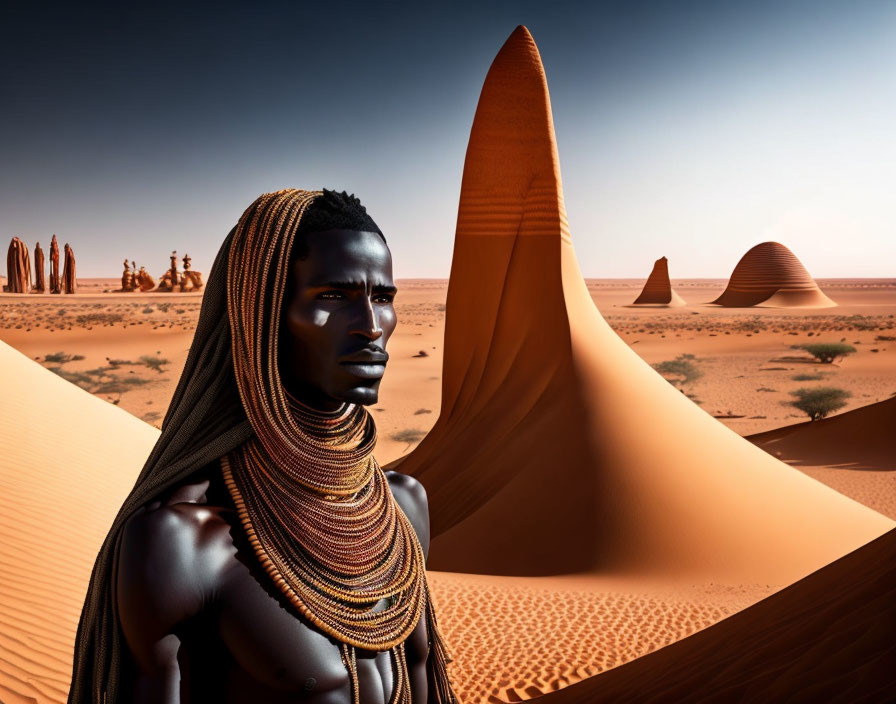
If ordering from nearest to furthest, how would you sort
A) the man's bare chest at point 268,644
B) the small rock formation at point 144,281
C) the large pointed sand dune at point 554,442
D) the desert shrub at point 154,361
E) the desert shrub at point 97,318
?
the man's bare chest at point 268,644, the large pointed sand dune at point 554,442, the desert shrub at point 154,361, the desert shrub at point 97,318, the small rock formation at point 144,281

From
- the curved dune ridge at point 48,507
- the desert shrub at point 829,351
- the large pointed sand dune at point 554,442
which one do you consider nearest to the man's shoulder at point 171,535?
the curved dune ridge at point 48,507

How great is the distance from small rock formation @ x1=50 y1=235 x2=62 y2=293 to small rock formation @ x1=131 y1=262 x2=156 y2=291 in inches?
289

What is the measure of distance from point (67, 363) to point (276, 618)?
30.9 meters

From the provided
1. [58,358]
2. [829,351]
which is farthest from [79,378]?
[829,351]

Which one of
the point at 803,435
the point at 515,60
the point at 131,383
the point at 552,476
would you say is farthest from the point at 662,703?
the point at 131,383

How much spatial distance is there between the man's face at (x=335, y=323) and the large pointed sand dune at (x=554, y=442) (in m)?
5.86

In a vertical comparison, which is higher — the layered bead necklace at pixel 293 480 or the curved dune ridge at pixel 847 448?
the layered bead necklace at pixel 293 480

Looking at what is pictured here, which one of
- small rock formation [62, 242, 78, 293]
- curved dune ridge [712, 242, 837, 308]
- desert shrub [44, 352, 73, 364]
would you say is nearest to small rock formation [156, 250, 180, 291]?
small rock formation [62, 242, 78, 293]

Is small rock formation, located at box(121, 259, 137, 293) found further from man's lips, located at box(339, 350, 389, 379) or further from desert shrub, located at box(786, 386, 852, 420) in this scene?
man's lips, located at box(339, 350, 389, 379)

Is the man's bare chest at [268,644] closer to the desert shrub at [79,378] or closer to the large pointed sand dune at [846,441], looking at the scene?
the large pointed sand dune at [846,441]

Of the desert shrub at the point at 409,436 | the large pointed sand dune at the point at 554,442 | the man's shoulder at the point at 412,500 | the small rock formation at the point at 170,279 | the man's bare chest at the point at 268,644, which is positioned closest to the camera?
the man's bare chest at the point at 268,644

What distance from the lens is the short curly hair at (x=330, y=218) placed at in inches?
61.9

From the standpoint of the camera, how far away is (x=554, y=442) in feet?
25.8

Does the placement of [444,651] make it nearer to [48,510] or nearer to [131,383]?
[48,510]
